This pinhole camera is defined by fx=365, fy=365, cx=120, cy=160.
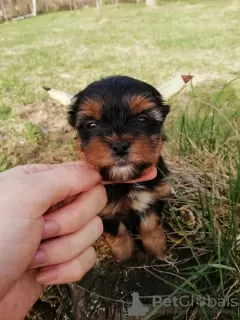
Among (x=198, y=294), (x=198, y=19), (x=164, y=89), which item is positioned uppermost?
(x=164, y=89)

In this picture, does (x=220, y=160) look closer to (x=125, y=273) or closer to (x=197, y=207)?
(x=197, y=207)

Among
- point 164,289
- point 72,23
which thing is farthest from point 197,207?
point 72,23

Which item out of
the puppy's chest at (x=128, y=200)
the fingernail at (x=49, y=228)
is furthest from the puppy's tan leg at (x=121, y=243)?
the fingernail at (x=49, y=228)

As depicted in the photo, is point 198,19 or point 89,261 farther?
point 198,19

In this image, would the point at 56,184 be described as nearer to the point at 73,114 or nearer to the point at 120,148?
the point at 120,148

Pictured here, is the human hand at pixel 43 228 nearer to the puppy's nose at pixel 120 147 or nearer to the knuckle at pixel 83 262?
the knuckle at pixel 83 262

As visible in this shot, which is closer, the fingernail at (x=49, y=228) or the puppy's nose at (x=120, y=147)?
the fingernail at (x=49, y=228)
